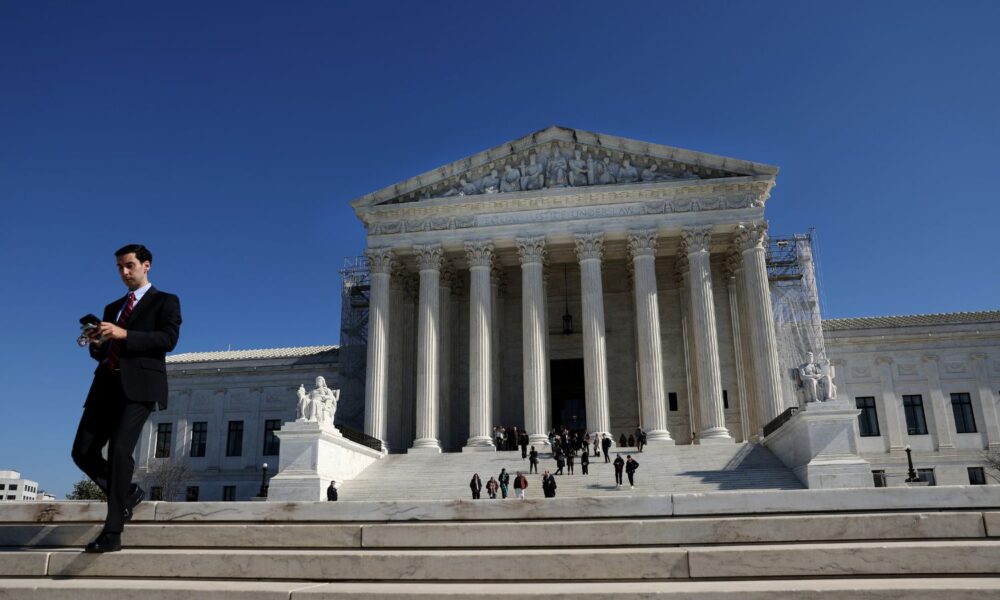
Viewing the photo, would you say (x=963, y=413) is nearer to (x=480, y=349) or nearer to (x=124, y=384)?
(x=480, y=349)

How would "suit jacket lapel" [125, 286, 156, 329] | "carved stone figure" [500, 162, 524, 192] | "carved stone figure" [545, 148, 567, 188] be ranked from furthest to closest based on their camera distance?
"carved stone figure" [500, 162, 524, 192], "carved stone figure" [545, 148, 567, 188], "suit jacket lapel" [125, 286, 156, 329]

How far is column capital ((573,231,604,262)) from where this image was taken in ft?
124

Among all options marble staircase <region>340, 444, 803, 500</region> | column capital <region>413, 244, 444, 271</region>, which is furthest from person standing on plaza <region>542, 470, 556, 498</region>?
column capital <region>413, 244, 444, 271</region>

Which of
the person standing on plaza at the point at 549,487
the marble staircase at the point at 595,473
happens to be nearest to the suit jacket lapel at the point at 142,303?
the person standing on plaza at the point at 549,487

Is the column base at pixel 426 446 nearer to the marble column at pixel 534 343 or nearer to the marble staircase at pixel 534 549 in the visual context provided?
the marble column at pixel 534 343

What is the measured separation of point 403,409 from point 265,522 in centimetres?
3266

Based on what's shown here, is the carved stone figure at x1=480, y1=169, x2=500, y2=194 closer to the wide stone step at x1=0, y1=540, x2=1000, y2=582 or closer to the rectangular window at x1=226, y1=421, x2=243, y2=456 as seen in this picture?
the rectangular window at x1=226, y1=421, x2=243, y2=456

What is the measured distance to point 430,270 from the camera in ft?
127

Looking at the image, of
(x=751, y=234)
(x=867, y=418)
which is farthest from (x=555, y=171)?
(x=867, y=418)

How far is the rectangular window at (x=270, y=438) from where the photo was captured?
45.8 m

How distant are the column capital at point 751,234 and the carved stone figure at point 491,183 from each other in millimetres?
11835

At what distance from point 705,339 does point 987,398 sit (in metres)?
17.9

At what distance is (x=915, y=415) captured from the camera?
4234 centimetres

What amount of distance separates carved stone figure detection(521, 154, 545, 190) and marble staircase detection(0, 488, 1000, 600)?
Answer: 3242 cm
